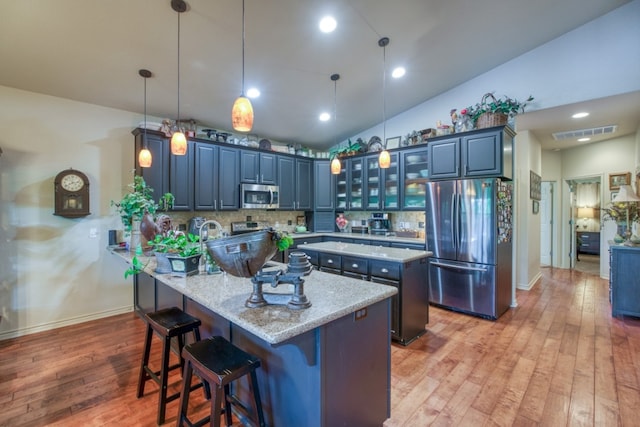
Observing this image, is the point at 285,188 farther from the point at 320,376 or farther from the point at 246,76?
the point at 320,376

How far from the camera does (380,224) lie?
5145 mm

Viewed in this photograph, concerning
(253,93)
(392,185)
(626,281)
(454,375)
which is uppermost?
(253,93)

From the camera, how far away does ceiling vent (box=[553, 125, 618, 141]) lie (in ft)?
15.0

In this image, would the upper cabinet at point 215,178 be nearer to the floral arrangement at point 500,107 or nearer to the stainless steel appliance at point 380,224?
the stainless steel appliance at point 380,224

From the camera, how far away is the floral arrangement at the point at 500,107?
11.8 feet

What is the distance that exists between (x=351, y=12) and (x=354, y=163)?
2.86 meters

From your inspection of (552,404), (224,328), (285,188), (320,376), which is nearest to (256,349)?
(224,328)

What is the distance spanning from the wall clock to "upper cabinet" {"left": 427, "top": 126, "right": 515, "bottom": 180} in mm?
4505

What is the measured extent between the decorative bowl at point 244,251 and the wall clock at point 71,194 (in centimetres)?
316

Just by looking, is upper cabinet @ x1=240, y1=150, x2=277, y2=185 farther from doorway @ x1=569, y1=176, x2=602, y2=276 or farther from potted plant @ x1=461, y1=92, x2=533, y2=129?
doorway @ x1=569, y1=176, x2=602, y2=276

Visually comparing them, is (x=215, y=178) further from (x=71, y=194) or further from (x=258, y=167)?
(x=71, y=194)

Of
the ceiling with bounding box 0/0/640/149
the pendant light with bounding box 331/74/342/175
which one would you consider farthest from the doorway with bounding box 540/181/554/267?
the pendant light with bounding box 331/74/342/175

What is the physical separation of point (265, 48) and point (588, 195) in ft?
30.5

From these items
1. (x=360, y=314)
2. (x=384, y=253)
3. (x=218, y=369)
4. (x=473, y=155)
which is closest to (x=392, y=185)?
(x=473, y=155)
